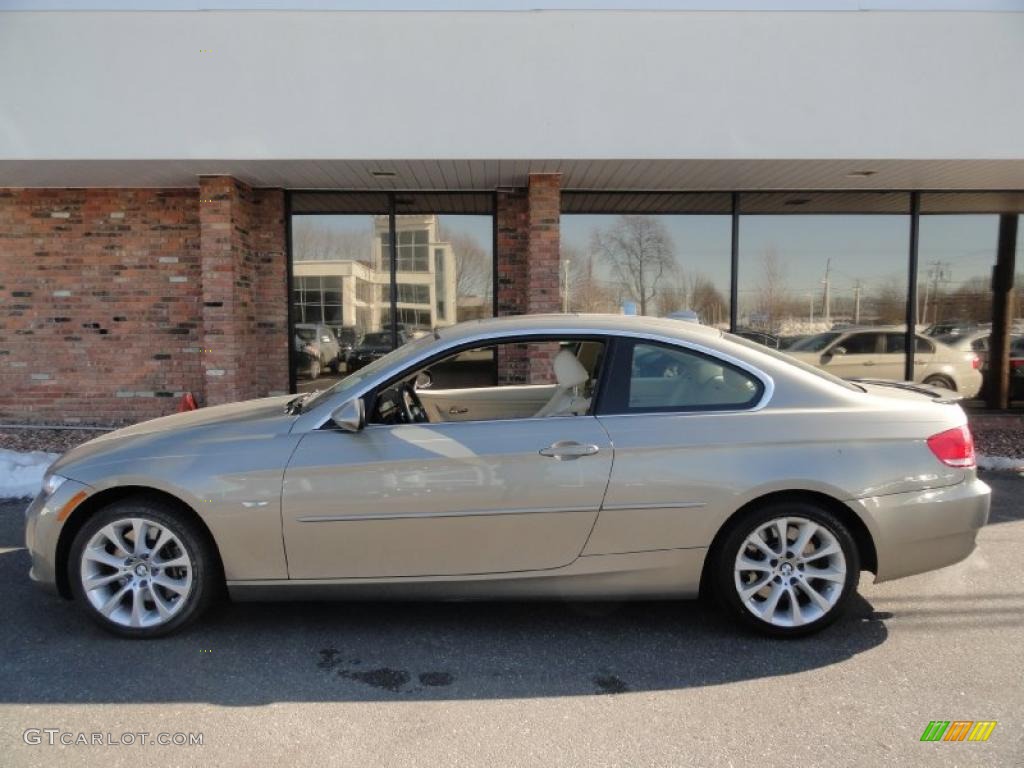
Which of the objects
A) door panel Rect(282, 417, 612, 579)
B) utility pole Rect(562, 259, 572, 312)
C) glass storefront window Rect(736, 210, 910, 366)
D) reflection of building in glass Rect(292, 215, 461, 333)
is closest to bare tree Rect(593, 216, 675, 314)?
utility pole Rect(562, 259, 572, 312)

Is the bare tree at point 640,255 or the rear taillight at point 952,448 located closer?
the rear taillight at point 952,448

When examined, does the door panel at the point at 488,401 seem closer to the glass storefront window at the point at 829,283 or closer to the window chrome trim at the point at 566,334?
the window chrome trim at the point at 566,334

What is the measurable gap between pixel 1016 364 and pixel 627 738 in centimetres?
904

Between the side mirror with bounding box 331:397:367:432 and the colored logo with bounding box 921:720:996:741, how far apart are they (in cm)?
260

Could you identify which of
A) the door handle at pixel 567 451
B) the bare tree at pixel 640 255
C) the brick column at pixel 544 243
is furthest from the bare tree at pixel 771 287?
the door handle at pixel 567 451

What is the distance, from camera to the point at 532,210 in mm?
8070

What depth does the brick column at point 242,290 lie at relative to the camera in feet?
26.5

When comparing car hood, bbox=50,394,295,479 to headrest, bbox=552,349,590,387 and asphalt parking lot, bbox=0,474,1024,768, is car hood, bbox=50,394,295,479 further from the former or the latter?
headrest, bbox=552,349,590,387

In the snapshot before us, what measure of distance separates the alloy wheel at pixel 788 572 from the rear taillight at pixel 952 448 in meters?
0.66

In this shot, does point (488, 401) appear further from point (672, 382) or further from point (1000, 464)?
point (1000, 464)

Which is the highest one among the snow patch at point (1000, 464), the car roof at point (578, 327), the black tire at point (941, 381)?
the car roof at point (578, 327)

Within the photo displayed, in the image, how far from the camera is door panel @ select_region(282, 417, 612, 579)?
134 inches
